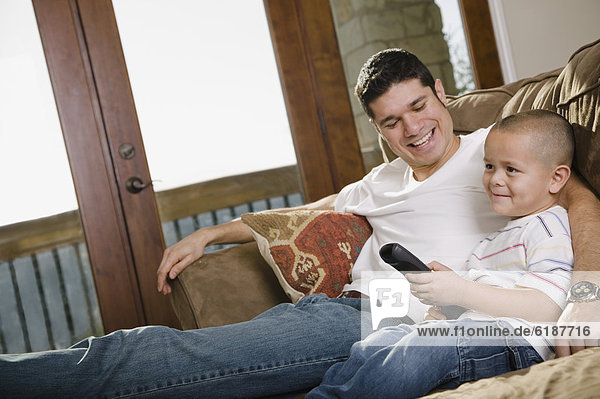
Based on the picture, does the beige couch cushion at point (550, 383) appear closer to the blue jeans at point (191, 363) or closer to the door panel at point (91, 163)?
the blue jeans at point (191, 363)

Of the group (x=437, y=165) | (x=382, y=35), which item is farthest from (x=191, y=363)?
(x=382, y=35)

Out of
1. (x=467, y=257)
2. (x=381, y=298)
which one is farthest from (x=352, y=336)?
(x=467, y=257)

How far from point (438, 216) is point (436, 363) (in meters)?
0.58

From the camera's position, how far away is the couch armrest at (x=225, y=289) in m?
1.69

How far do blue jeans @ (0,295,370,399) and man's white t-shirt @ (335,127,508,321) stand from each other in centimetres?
28

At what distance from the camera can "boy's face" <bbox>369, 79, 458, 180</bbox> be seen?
5.36 ft

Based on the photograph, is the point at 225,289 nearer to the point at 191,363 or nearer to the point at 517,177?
the point at 191,363

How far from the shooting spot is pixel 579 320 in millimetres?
1021

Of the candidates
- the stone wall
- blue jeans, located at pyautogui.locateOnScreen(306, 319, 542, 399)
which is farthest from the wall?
blue jeans, located at pyautogui.locateOnScreen(306, 319, 542, 399)

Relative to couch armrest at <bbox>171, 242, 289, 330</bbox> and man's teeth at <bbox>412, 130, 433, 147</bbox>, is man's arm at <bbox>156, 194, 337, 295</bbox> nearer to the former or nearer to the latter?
couch armrest at <bbox>171, 242, 289, 330</bbox>

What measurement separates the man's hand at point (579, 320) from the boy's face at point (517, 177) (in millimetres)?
314

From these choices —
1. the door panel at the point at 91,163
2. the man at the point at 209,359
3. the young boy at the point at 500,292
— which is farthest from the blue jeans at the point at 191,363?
the door panel at the point at 91,163

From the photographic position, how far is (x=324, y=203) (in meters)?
2.06

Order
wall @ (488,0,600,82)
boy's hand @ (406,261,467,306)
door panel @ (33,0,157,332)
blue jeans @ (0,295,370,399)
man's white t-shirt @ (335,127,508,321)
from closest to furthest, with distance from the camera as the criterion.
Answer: boy's hand @ (406,261,467,306)
blue jeans @ (0,295,370,399)
man's white t-shirt @ (335,127,508,321)
door panel @ (33,0,157,332)
wall @ (488,0,600,82)
